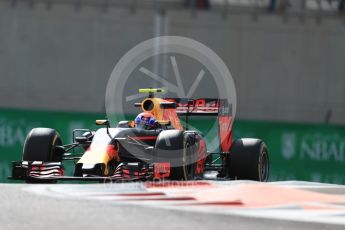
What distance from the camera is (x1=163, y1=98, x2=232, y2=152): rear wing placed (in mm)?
14492

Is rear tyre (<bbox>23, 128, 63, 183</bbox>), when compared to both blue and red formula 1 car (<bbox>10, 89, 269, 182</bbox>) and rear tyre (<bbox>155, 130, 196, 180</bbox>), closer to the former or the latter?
blue and red formula 1 car (<bbox>10, 89, 269, 182</bbox>)

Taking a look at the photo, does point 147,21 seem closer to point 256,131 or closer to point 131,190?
point 256,131

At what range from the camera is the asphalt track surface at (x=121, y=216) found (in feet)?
21.9

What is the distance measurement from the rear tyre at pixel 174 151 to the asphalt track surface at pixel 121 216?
4396 mm

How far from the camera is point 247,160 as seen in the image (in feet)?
Answer: 45.4

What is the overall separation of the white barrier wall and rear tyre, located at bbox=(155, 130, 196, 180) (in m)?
20.4

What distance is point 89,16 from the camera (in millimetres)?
35469

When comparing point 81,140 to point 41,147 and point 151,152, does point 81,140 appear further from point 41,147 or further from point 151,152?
point 151,152

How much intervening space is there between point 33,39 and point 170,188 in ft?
85.8

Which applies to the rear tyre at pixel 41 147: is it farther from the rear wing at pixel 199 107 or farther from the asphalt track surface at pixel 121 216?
the asphalt track surface at pixel 121 216

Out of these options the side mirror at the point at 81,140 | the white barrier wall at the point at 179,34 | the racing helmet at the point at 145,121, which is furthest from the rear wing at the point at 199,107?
the white barrier wall at the point at 179,34

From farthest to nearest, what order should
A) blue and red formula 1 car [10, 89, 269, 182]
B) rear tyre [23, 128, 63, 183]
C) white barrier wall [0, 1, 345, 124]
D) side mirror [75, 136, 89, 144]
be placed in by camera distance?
1. white barrier wall [0, 1, 345, 124]
2. rear tyre [23, 128, 63, 183]
3. side mirror [75, 136, 89, 144]
4. blue and red formula 1 car [10, 89, 269, 182]

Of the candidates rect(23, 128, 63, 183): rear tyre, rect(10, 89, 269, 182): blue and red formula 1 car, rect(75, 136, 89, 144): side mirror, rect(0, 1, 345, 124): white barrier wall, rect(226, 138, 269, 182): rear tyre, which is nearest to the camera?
rect(10, 89, 269, 182): blue and red formula 1 car

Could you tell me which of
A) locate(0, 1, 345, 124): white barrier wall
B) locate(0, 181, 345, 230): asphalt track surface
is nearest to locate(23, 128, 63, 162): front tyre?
locate(0, 181, 345, 230): asphalt track surface
